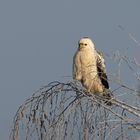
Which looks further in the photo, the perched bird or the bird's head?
the bird's head

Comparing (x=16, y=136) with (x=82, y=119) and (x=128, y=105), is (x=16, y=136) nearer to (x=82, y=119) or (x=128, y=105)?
(x=82, y=119)

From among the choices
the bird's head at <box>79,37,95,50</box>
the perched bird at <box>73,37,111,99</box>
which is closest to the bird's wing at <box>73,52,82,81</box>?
the perched bird at <box>73,37,111,99</box>

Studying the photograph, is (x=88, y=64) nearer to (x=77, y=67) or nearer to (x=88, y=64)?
(x=88, y=64)

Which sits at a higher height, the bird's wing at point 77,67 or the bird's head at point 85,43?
the bird's head at point 85,43

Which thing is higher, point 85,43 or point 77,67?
point 85,43

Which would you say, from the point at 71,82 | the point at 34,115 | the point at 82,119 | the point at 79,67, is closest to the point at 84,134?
the point at 82,119

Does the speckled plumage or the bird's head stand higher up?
the bird's head

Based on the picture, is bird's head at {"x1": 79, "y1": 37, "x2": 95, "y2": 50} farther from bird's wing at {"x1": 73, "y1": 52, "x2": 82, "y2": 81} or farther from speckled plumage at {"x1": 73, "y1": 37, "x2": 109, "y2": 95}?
bird's wing at {"x1": 73, "y1": 52, "x2": 82, "y2": 81}

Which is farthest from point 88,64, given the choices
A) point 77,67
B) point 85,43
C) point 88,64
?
point 85,43

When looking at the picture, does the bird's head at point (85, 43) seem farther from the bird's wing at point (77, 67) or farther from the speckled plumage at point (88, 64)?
the bird's wing at point (77, 67)

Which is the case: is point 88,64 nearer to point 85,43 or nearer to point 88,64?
point 88,64

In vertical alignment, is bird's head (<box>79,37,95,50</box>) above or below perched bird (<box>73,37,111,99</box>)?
above

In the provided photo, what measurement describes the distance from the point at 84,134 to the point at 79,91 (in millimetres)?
519

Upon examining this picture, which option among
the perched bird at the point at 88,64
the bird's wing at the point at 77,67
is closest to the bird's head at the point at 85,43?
the perched bird at the point at 88,64
